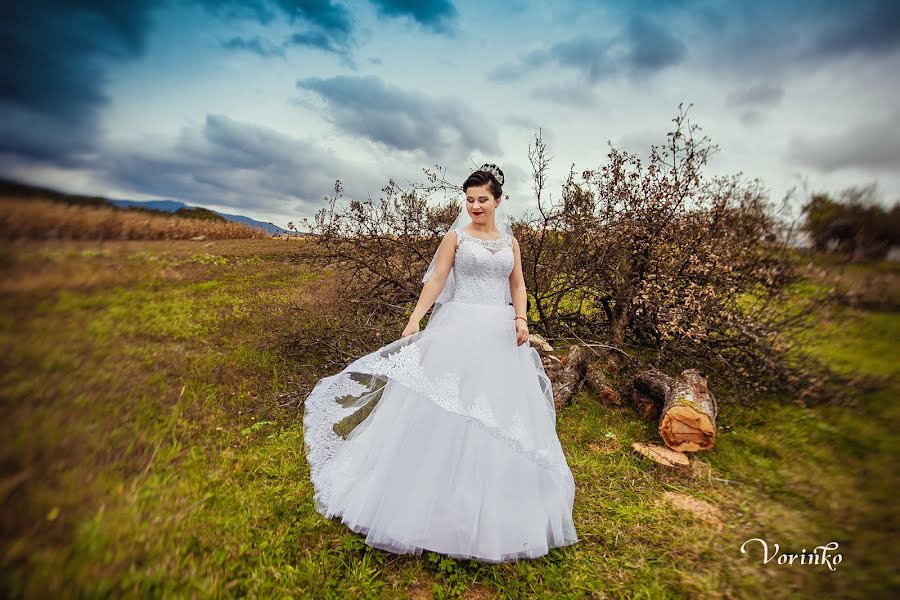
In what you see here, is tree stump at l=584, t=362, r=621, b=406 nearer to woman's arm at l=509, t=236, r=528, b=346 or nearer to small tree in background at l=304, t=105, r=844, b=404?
small tree in background at l=304, t=105, r=844, b=404

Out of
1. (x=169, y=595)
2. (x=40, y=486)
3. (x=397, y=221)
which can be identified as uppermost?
(x=397, y=221)

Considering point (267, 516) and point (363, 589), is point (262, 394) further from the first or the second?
point (363, 589)

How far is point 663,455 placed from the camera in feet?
14.3

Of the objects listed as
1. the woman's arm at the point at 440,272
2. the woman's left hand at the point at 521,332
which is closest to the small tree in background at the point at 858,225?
the woman's left hand at the point at 521,332

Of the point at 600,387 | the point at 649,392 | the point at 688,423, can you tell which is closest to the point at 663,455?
the point at 688,423

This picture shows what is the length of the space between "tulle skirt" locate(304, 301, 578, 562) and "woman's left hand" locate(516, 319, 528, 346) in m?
0.07

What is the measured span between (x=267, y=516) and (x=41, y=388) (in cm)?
229

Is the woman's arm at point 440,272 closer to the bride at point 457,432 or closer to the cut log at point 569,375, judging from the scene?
the bride at point 457,432

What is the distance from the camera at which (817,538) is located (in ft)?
8.68

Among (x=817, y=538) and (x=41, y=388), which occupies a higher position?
(x=41, y=388)

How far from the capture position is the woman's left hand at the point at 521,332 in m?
3.16

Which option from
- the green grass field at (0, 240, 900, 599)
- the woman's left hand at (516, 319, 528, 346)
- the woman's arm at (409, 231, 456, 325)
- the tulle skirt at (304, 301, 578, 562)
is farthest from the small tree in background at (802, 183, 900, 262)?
the woman's arm at (409, 231, 456, 325)

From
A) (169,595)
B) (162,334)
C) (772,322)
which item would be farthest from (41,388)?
(772,322)

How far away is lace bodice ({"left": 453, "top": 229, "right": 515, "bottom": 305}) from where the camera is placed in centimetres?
328
